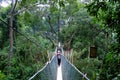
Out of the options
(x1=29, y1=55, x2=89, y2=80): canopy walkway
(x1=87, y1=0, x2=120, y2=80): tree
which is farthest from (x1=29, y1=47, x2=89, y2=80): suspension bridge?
(x1=87, y1=0, x2=120, y2=80): tree

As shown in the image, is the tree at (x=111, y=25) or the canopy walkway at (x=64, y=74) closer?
the tree at (x=111, y=25)

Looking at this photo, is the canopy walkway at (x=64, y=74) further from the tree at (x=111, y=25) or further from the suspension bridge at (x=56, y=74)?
the tree at (x=111, y=25)

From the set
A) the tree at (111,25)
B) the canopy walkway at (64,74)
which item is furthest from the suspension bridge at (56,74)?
the tree at (111,25)

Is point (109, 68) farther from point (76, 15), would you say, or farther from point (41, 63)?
point (76, 15)

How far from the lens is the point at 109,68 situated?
109cm

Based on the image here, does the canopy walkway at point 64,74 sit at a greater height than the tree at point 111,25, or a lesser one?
lesser

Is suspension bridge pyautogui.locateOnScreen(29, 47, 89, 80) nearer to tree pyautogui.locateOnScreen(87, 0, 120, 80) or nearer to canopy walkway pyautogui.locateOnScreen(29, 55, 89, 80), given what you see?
canopy walkway pyautogui.locateOnScreen(29, 55, 89, 80)

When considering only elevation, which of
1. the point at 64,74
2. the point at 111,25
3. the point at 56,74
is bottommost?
the point at 56,74

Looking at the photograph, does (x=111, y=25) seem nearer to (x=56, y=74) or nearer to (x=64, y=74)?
(x=64, y=74)

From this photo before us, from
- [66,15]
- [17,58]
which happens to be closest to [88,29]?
[17,58]

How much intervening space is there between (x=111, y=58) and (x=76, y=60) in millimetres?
8614

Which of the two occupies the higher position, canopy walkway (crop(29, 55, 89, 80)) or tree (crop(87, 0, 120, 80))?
tree (crop(87, 0, 120, 80))

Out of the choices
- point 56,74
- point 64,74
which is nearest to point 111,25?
point 64,74

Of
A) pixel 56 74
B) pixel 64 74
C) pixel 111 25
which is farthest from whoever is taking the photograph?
pixel 56 74
